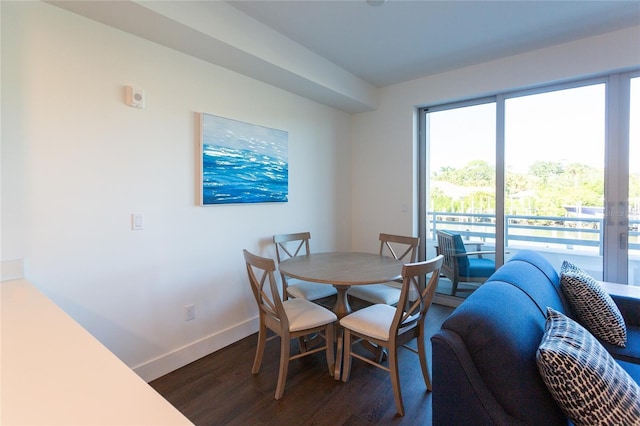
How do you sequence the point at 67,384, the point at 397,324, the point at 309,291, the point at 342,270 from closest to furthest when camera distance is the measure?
the point at 67,384 → the point at 397,324 → the point at 342,270 → the point at 309,291

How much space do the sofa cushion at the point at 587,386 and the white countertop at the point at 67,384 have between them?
1.10 meters

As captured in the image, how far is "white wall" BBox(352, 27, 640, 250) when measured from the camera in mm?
2629

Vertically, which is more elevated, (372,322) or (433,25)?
(433,25)

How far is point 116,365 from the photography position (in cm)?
84

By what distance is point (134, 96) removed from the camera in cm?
205

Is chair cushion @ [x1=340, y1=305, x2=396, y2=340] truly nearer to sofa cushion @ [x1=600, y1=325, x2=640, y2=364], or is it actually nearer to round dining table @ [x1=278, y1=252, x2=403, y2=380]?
round dining table @ [x1=278, y1=252, x2=403, y2=380]

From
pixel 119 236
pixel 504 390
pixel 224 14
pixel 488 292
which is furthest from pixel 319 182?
pixel 504 390

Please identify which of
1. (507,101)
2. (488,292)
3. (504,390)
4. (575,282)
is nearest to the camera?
(504,390)

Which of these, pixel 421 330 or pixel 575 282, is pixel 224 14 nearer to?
pixel 421 330

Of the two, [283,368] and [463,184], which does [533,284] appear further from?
[463,184]

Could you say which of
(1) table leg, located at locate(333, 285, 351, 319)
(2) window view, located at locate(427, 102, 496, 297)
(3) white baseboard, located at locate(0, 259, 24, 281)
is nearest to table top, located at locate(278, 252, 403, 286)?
(1) table leg, located at locate(333, 285, 351, 319)

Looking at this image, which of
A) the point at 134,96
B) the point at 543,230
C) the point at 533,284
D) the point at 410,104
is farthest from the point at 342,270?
the point at 410,104

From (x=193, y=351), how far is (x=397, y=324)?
1629 millimetres

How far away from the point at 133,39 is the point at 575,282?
3176 millimetres
